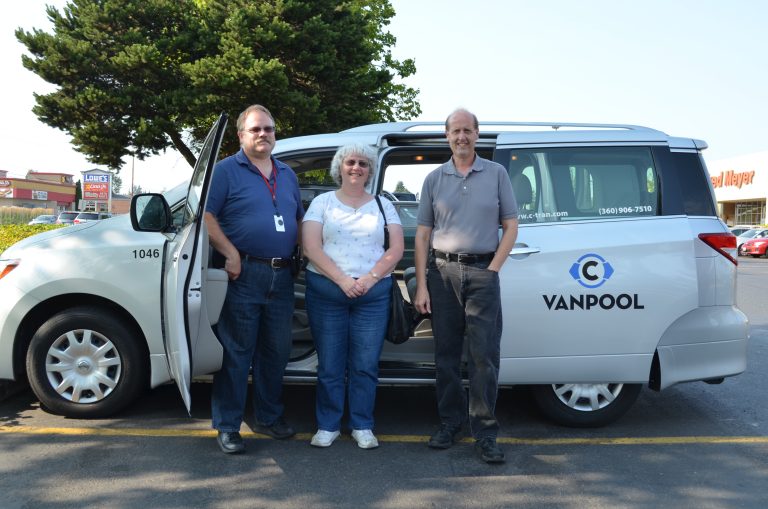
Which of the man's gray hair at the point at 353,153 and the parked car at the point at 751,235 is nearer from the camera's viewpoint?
the man's gray hair at the point at 353,153

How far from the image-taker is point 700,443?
428 cm

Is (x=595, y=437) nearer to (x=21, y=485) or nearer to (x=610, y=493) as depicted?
(x=610, y=493)

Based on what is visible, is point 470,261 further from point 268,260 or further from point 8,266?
point 8,266

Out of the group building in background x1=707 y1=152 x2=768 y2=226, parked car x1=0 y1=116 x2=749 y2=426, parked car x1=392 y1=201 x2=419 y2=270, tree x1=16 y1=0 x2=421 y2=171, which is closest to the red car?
building in background x1=707 y1=152 x2=768 y2=226

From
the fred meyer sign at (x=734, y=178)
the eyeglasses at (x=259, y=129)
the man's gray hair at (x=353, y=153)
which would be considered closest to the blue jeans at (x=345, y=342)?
the man's gray hair at (x=353, y=153)

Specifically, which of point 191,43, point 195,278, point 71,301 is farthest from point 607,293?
point 191,43

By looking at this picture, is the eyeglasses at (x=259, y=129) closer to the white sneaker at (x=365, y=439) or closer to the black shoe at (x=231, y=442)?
the black shoe at (x=231, y=442)

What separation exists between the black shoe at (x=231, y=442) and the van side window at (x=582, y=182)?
2118 mm

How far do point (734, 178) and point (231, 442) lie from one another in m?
48.9

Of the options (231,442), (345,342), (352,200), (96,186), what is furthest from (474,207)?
(96,186)

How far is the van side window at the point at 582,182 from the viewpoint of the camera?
168 inches

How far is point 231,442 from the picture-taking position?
393cm

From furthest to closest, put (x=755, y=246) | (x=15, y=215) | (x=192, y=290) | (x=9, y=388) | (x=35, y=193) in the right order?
(x=35, y=193) < (x=15, y=215) < (x=755, y=246) < (x=9, y=388) < (x=192, y=290)

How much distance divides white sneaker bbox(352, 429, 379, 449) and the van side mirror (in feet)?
5.39
